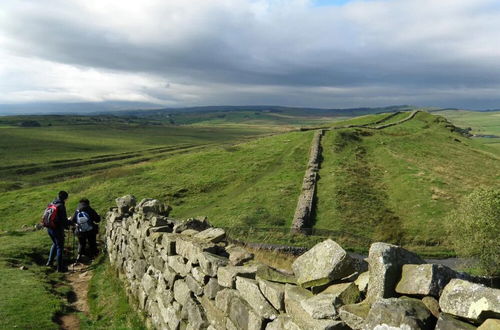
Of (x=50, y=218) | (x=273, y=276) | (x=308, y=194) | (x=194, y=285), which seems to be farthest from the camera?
(x=308, y=194)

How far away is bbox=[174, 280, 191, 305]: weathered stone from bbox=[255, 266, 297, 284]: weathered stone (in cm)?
338

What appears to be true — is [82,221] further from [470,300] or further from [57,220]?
[470,300]

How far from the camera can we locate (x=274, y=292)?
695 centimetres

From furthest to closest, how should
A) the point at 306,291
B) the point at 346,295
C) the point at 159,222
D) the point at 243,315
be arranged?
the point at 159,222 → the point at 243,315 → the point at 306,291 → the point at 346,295

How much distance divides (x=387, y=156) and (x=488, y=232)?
29.7 m

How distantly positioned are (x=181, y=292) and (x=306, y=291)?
17.0 ft

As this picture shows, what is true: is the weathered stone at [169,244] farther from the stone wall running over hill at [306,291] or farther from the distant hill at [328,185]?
the distant hill at [328,185]

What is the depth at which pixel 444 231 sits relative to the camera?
34.8 meters

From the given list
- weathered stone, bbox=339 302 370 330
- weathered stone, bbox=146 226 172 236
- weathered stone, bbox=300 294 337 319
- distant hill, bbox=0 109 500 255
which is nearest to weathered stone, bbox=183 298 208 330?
weathered stone, bbox=146 226 172 236

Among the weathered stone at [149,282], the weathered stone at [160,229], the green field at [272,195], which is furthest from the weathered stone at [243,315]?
the green field at [272,195]

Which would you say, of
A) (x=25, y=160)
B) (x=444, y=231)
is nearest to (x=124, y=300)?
(x=444, y=231)

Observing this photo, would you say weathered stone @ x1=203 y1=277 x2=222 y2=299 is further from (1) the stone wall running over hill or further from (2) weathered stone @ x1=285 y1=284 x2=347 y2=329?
(2) weathered stone @ x1=285 y1=284 x2=347 y2=329

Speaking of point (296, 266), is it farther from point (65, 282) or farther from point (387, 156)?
point (387, 156)

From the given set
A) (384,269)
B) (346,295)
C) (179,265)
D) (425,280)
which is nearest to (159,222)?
(179,265)
